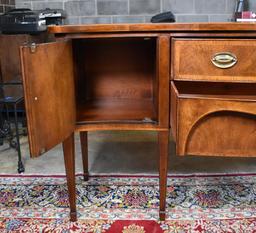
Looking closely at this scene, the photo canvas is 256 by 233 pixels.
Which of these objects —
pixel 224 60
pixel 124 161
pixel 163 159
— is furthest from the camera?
pixel 124 161

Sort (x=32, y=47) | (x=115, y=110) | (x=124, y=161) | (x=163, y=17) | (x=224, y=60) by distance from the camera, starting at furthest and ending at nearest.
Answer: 1. (x=163, y=17)
2. (x=124, y=161)
3. (x=115, y=110)
4. (x=224, y=60)
5. (x=32, y=47)

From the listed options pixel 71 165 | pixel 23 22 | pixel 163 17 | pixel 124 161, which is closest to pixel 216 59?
pixel 71 165

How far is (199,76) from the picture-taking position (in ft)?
3.28

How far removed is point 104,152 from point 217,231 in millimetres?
851

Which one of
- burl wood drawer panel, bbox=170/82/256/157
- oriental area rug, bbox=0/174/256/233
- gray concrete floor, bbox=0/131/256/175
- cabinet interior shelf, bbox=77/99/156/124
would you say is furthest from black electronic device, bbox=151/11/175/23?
burl wood drawer panel, bbox=170/82/256/157

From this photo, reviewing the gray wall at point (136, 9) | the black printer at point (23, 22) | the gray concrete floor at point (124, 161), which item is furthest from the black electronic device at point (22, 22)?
the gray concrete floor at point (124, 161)

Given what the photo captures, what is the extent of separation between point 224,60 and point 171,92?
189mm

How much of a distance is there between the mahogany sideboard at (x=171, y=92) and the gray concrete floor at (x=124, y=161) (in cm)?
44

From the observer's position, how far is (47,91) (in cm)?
92

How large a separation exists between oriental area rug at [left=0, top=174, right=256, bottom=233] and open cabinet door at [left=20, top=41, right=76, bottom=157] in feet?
1.31

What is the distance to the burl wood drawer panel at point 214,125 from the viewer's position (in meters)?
0.86

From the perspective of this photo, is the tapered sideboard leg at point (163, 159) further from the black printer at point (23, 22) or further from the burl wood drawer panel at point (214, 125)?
the black printer at point (23, 22)

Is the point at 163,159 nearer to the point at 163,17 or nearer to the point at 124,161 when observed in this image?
the point at 124,161

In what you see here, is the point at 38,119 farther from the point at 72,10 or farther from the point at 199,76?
the point at 72,10
